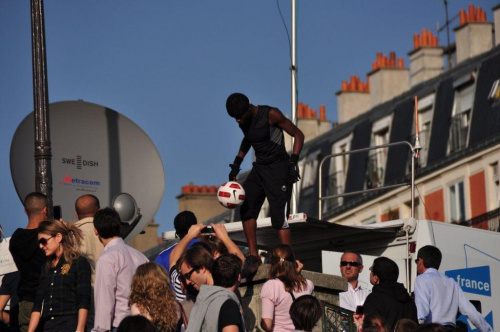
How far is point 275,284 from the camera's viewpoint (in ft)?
35.6

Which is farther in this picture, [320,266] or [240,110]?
[320,266]

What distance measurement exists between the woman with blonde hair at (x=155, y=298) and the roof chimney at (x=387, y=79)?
4422 cm

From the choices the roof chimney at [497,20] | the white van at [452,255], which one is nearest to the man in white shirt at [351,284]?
the white van at [452,255]

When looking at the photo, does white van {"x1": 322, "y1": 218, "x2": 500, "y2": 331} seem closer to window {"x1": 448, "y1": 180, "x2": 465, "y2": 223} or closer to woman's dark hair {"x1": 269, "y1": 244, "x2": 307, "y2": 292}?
woman's dark hair {"x1": 269, "y1": 244, "x2": 307, "y2": 292}

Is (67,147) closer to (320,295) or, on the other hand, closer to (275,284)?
(320,295)

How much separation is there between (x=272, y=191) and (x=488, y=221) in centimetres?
2812

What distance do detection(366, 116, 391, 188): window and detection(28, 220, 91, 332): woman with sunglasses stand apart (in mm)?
37321

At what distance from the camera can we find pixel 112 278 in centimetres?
1002

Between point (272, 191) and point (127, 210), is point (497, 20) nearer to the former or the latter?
point (127, 210)

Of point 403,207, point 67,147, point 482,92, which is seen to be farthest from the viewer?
point 403,207

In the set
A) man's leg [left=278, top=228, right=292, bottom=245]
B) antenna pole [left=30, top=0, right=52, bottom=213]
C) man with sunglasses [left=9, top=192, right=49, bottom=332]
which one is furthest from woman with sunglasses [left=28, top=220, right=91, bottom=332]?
man's leg [left=278, top=228, right=292, bottom=245]

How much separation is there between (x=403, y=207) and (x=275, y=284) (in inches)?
1397

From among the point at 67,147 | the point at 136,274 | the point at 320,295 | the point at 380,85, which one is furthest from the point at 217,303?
the point at 380,85

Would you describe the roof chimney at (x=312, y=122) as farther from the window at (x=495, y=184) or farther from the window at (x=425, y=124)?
the window at (x=495, y=184)
